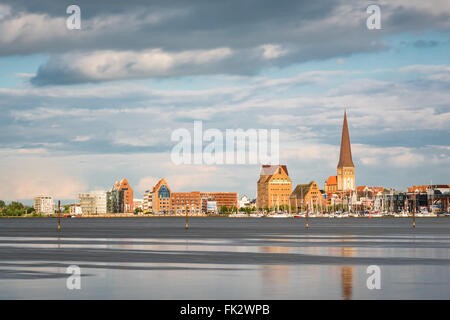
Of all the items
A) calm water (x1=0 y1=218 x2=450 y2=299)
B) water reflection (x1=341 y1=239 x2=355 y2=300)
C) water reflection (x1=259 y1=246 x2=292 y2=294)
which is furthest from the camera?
water reflection (x1=259 y1=246 x2=292 y2=294)

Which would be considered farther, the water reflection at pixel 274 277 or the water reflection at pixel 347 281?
the water reflection at pixel 274 277

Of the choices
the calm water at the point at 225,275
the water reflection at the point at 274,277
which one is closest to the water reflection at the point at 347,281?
the calm water at the point at 225,275

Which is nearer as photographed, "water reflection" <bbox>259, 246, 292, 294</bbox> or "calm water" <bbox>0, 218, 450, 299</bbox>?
"calm water" <bbox>0, 218, 450, 299</bbox>

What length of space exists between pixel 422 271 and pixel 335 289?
13.5 meters

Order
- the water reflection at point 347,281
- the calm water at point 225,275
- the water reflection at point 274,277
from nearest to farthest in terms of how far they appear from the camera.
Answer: the water reflection at point 347,281, the calm water at point 225,275, the water reflection at point 274,277

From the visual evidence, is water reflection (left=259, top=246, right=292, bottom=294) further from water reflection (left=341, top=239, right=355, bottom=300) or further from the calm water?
water reflection (left=341, top=239, right=355, bottom=300)

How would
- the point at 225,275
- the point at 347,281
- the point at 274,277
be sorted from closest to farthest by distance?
the point at 347,281 → the point at 274,277 → the point at 225,275


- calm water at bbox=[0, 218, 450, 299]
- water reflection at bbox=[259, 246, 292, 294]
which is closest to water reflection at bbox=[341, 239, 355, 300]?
calm water at bbox=[0, 218, 450, 299]

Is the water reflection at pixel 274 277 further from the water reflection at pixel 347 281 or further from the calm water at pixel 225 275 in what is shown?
the water reflection at pixel 347 281

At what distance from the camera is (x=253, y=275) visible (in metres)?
47.6

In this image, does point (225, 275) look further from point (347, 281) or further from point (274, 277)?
point (347, 281)

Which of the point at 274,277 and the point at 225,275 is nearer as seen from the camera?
the point at 274,277

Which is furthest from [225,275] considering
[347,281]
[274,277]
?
[347,281]
